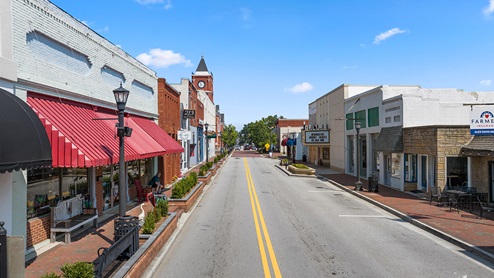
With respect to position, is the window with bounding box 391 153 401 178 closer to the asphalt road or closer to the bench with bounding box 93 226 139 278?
the asphalt road

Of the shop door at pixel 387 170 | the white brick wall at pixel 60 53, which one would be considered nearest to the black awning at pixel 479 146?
the shop door at pixel 387 170

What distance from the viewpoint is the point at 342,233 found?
12.1m

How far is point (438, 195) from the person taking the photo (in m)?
17.3

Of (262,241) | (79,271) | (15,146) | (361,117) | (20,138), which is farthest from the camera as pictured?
(361,117)

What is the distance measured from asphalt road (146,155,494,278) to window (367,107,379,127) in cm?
1098

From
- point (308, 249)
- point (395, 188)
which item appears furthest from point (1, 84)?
point (395, 188)

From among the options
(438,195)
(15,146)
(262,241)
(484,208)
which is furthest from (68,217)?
(438,195)

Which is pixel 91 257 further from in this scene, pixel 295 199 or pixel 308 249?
pixel 295 199

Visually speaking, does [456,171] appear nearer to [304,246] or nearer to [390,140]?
[390,140]

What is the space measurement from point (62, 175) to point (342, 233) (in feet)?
A: 31.3

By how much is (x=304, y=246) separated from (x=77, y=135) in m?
7.29

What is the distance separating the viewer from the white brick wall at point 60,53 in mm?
9258

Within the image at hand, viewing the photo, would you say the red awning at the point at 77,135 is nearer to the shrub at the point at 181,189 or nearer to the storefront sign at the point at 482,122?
the shrub at the point at 181,189

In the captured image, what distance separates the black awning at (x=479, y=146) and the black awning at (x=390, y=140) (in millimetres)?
4304
